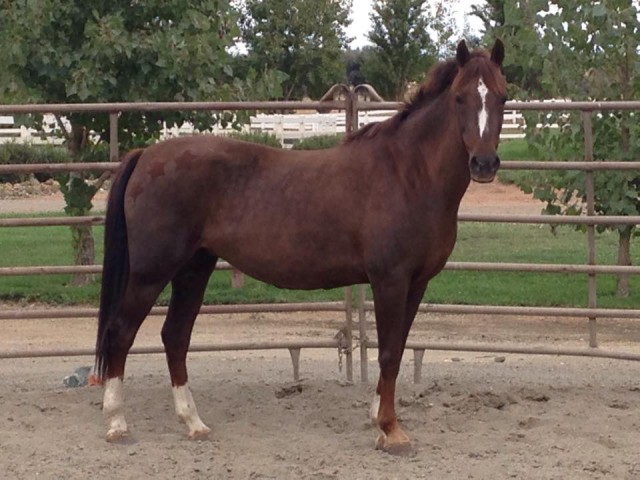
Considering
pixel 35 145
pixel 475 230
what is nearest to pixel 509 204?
A: pixel 475 230

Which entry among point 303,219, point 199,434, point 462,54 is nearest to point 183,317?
point 199,434

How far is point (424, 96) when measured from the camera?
534 cm

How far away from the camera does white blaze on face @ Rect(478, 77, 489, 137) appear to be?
187 inches

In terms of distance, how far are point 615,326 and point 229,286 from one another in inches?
147

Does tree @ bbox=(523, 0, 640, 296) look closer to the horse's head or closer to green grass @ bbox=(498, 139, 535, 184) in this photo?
the horse's head

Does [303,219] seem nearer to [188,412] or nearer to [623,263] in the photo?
[188,412]

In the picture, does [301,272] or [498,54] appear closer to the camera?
[498,54]

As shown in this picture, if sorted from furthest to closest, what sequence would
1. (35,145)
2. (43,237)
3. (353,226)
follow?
1. (35,145)
2. (43,237)
3. (353,226)

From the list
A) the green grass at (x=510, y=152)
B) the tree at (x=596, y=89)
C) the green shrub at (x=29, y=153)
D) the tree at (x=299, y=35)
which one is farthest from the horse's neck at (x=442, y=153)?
the tree at (x=299, y=35)

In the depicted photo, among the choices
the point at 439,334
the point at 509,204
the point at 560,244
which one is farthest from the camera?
the point at 509,204

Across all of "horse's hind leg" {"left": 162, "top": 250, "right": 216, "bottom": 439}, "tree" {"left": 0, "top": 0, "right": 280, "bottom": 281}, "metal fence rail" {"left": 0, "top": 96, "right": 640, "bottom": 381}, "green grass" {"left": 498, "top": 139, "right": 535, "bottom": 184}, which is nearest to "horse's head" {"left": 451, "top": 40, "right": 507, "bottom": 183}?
"metal fence rail" {"left": 0, "top": 96, "right": 640, "bottom": 381}

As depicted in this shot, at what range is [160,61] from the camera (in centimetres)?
897

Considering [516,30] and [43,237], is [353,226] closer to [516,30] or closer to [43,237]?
[516,30]

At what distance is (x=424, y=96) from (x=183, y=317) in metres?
1.80
